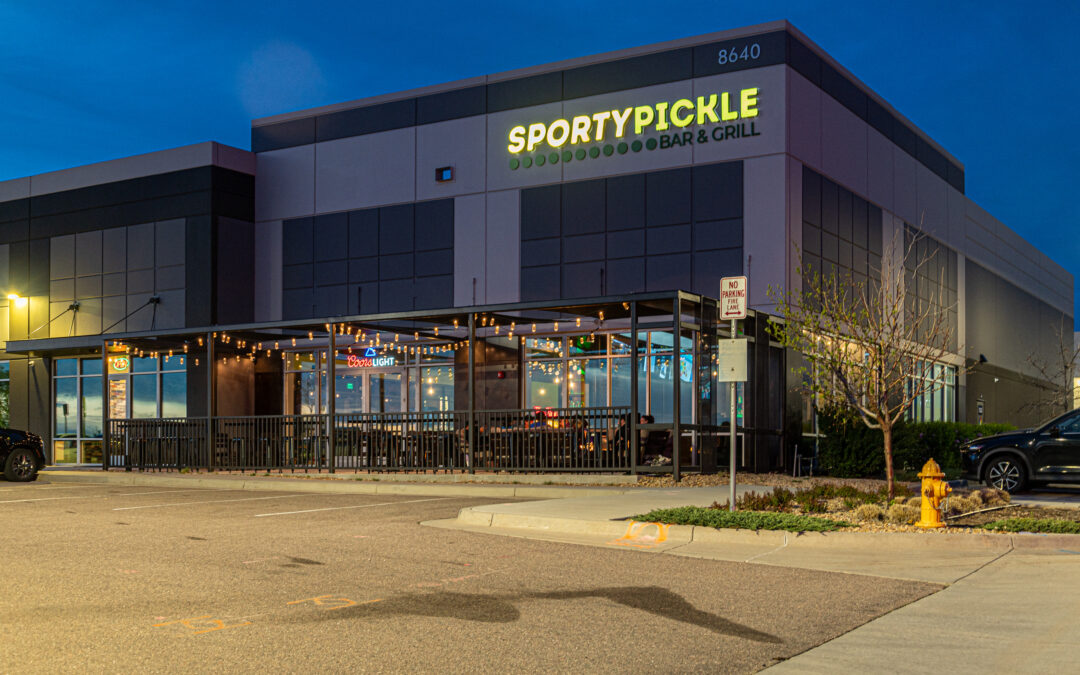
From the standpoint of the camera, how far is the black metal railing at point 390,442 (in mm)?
20391

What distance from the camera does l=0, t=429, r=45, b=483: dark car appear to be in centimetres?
2214

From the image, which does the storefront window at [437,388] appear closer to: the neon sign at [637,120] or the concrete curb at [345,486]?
the neon sign at [637,120]

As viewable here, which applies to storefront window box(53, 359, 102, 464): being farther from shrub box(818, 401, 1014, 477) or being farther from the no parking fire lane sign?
the no parking fire lane sign

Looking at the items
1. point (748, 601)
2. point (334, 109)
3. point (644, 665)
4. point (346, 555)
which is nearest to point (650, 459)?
point (346, 555)

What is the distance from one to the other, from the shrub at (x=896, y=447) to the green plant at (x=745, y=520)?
35.0ft

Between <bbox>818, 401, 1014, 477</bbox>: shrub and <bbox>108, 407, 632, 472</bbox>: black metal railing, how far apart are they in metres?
4.92

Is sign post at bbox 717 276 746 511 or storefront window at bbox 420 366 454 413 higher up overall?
sign post at bbox 717 276 746 511

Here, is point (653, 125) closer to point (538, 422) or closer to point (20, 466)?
point (538, 422)

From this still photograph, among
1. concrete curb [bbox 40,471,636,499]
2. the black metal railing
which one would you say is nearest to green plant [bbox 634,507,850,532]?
concrete curb [bbox 40,471,636,499]

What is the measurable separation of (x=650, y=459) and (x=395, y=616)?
14499 millimetres

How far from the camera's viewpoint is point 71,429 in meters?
33.9

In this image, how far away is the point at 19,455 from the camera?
73.5ft

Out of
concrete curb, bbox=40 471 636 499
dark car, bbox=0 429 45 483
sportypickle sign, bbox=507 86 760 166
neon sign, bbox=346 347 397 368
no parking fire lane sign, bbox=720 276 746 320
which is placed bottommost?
concrete curb, bbox=40 471 636 499

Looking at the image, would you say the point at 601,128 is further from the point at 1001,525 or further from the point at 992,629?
the point at 992,629
